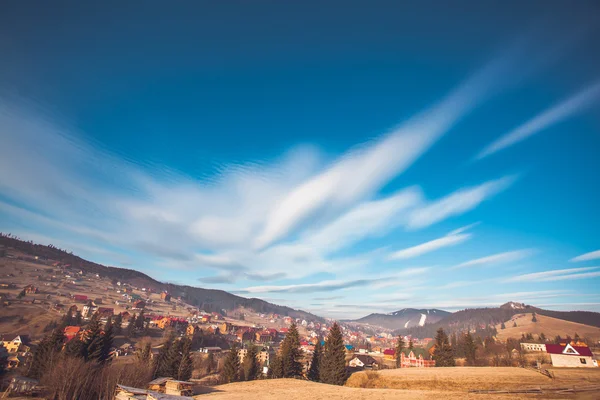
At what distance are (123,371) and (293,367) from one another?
30.5 meters

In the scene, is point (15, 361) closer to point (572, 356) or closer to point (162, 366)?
point (162, 366)

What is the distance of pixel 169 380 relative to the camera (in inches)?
1674

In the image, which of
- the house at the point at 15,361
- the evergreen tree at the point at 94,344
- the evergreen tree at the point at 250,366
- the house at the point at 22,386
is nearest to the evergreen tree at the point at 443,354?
the evergreen tree at the point at 250,366

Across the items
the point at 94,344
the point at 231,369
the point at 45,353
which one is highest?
the point at 94,344

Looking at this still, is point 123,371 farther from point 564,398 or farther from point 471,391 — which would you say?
point 564,398

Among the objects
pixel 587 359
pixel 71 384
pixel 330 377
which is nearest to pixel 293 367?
pixel 330 377

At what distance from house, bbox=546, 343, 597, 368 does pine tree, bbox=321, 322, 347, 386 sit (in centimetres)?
5007

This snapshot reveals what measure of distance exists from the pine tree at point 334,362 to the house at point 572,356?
50072 millimetres

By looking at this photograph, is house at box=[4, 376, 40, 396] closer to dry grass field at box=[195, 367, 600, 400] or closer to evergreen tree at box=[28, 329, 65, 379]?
evergreen tree at box=[28, 329, 65, 379]

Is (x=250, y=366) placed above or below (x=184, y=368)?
below

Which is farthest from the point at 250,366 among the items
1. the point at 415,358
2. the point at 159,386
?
the point at 415,358

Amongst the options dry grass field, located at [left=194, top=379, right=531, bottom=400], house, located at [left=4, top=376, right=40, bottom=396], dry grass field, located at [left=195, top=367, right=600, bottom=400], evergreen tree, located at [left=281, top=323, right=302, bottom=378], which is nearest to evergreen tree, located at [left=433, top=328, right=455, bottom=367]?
dry grass field, located at [left=195, top=367, right=600, bottom=400]

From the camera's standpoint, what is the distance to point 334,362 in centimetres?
5525

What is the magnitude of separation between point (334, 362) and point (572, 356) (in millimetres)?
52808
